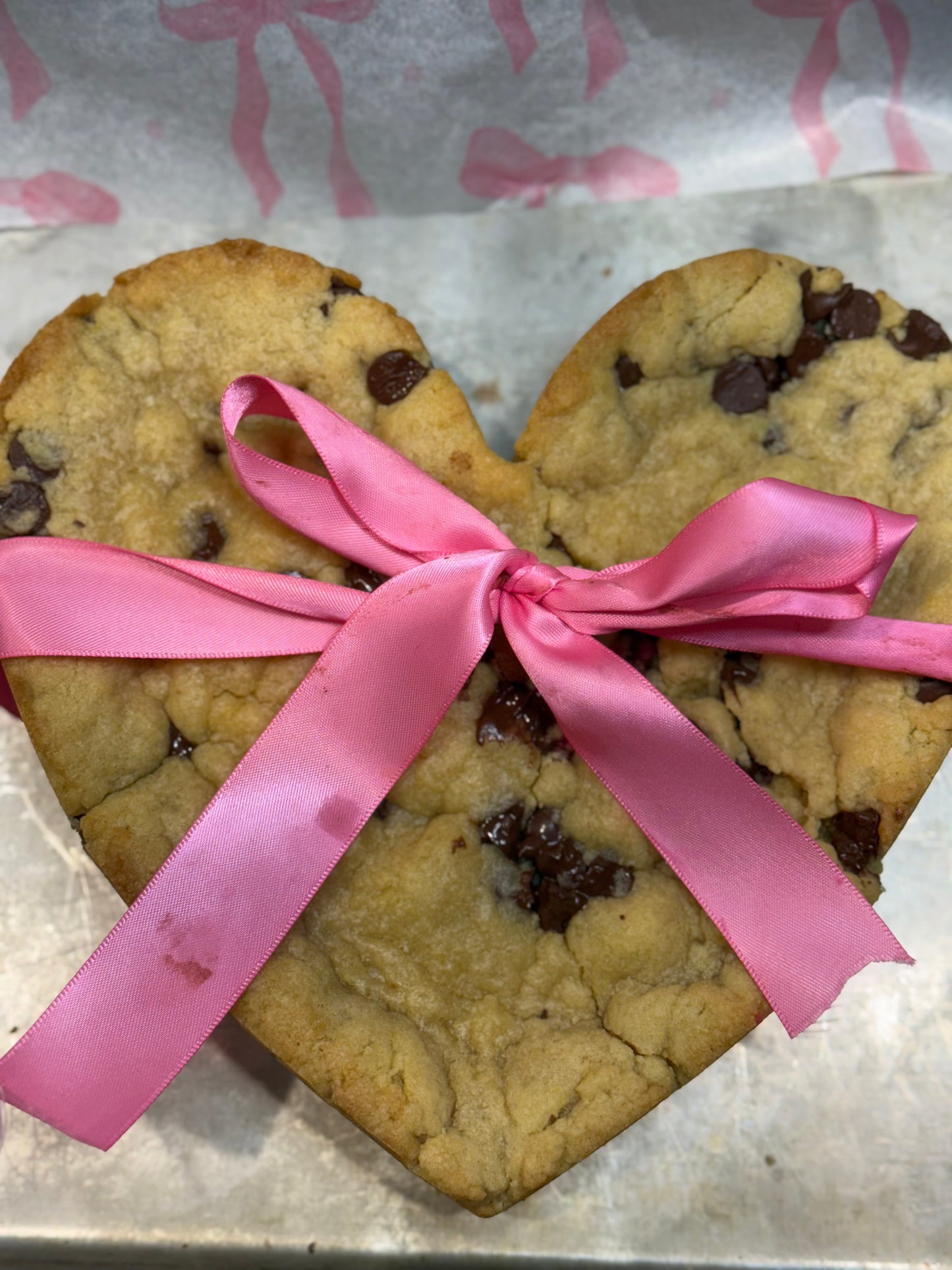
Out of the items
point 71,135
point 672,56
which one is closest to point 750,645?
point 672,56

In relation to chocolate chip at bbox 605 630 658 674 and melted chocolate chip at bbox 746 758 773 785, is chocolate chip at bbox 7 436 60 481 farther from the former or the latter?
melted chocolate chip at bbox 746 758 773 785

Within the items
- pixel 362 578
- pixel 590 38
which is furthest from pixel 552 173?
pixel 362 578

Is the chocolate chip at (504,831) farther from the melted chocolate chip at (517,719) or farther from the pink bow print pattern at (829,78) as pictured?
the pink bow print pattern at (829,78)

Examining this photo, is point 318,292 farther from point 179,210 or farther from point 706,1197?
point 706,1197

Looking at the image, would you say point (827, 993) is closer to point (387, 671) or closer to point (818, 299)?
point (387, 671)

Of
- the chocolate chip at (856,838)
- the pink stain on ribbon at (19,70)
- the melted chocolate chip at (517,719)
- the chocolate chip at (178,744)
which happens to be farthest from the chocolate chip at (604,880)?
the pink stain on ribbon at (19,70)

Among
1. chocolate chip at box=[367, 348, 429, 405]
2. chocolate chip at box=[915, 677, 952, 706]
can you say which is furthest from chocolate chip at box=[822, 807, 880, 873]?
chocolate chip at box=[367, 348, 429, 405]
